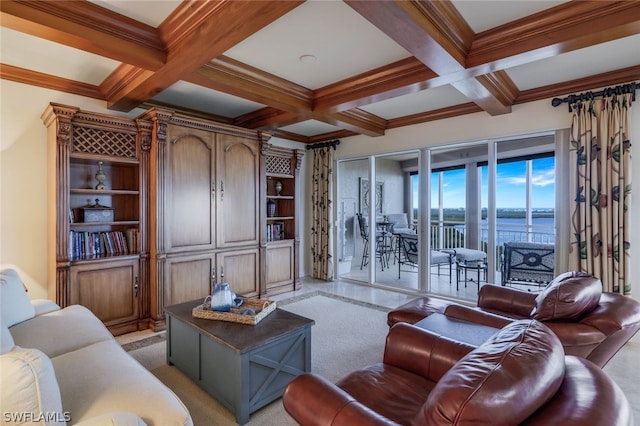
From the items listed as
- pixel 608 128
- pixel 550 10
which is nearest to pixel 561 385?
pixel 550 10

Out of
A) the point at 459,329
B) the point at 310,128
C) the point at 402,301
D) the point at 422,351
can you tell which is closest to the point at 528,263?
the point at 402,301

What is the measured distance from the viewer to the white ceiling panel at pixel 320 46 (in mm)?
2229

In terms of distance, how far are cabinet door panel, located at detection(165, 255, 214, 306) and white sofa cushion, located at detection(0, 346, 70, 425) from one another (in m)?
2.60

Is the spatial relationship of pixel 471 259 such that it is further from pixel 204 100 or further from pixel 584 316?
pixel 204 100

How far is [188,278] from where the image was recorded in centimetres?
374

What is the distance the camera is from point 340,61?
291 cm

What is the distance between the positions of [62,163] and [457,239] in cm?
521

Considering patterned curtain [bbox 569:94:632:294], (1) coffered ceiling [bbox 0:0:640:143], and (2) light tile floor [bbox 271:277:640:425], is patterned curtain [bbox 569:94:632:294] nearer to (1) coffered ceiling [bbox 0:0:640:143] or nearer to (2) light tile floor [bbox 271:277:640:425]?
(1) coffered ceiling [bbox 0:0:640:143]

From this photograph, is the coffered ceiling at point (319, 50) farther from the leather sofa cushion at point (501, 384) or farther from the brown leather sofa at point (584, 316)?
the leather sofa cushion at point (501, 384)

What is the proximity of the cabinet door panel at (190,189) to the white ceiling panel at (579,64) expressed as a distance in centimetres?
349

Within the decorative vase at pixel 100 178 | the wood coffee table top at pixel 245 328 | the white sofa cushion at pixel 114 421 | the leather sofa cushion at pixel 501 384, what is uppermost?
the decorative vase at pixel 100 178

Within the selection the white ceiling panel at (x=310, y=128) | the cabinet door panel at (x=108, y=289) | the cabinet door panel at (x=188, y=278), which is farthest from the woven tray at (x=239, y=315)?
the white ceiling panel at (x=310, y=128)

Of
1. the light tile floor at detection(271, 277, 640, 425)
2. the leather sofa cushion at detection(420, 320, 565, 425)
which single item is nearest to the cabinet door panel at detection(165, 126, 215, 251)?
the light tile floor at detection(271, 277, 640, 425)

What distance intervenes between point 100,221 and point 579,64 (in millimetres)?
5074
